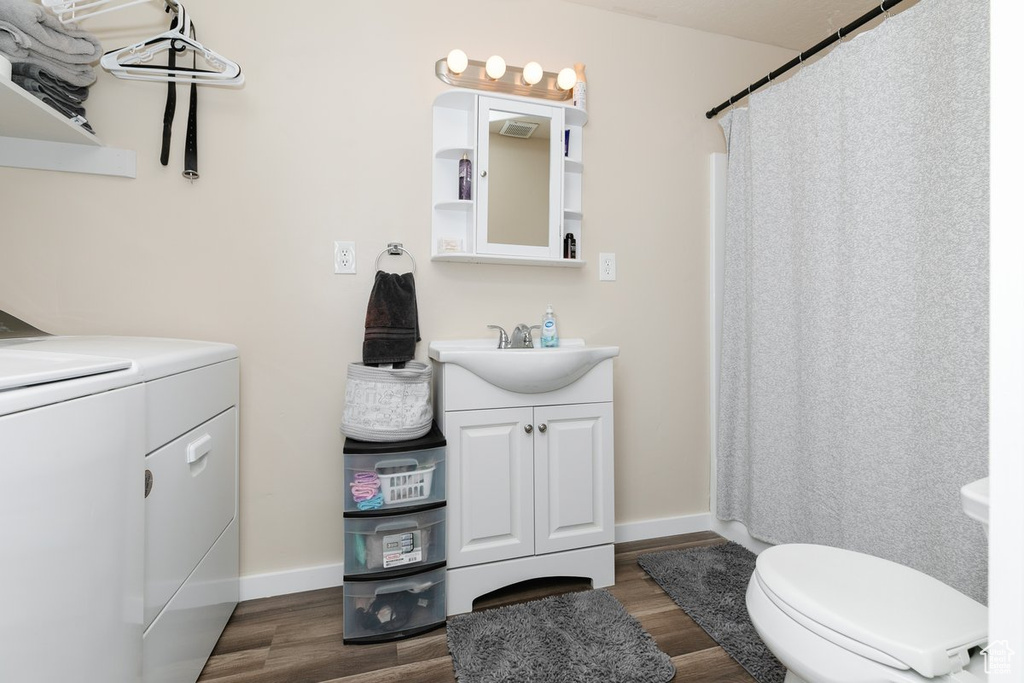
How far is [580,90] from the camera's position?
1893 millimetres

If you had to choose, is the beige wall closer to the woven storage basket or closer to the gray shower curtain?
the woven storage basket

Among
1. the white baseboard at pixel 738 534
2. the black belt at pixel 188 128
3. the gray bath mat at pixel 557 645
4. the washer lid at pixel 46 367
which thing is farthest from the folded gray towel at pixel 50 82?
the white baseboard at pixel 738 534

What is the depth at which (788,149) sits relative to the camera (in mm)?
1733

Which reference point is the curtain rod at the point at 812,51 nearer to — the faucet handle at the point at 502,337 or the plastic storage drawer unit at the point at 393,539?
the faucet handle at the point at 502,337

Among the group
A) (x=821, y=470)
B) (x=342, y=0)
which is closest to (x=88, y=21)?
(x=342, y=0)

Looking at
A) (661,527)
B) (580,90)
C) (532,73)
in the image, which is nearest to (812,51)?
(580,90)

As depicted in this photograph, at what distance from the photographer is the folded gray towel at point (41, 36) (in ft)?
3.94

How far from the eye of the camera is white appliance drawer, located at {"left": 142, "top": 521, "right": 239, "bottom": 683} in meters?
0.98

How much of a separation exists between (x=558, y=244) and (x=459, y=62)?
79cm

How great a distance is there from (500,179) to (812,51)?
47.4 inches

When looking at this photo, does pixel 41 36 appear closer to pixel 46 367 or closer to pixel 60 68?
pixel 60 68

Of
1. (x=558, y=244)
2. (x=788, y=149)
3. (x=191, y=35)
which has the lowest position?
(x=558, y=244)

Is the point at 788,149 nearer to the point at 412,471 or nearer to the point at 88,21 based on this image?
the point at 412,471

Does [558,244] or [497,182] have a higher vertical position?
[497,182]
